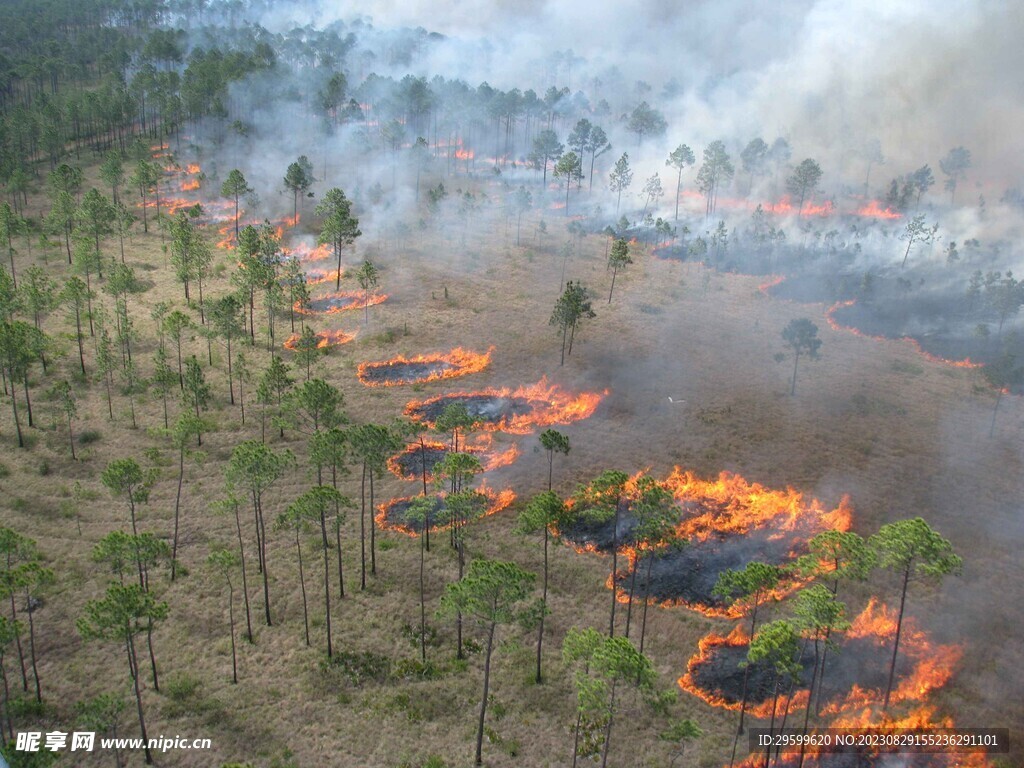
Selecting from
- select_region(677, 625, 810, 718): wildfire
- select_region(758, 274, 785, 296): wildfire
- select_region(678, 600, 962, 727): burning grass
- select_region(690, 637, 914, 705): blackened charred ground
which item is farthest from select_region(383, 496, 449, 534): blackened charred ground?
select_region(758, 274, 785, 296): wildfire

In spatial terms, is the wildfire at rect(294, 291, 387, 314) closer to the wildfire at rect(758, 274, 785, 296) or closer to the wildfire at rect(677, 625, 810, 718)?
the wildfire at rect(758, 274, 785, 296)

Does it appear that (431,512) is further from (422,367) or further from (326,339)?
(326,339)

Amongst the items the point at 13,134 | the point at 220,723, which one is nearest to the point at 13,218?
the point at 13,134

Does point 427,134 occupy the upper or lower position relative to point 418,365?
upper

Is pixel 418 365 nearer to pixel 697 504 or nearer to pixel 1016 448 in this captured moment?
pixel 697 504

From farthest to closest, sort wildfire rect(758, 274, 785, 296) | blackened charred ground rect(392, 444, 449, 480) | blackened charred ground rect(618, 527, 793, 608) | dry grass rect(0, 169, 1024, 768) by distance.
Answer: wildfire rect(758, 274, 785, 296) < blackened charred ground rect(392, 444, 449, 480) < blackened charred ground rect(618, 527, 793, 608) < dry grass rect(0, 169, 1024, 768)
